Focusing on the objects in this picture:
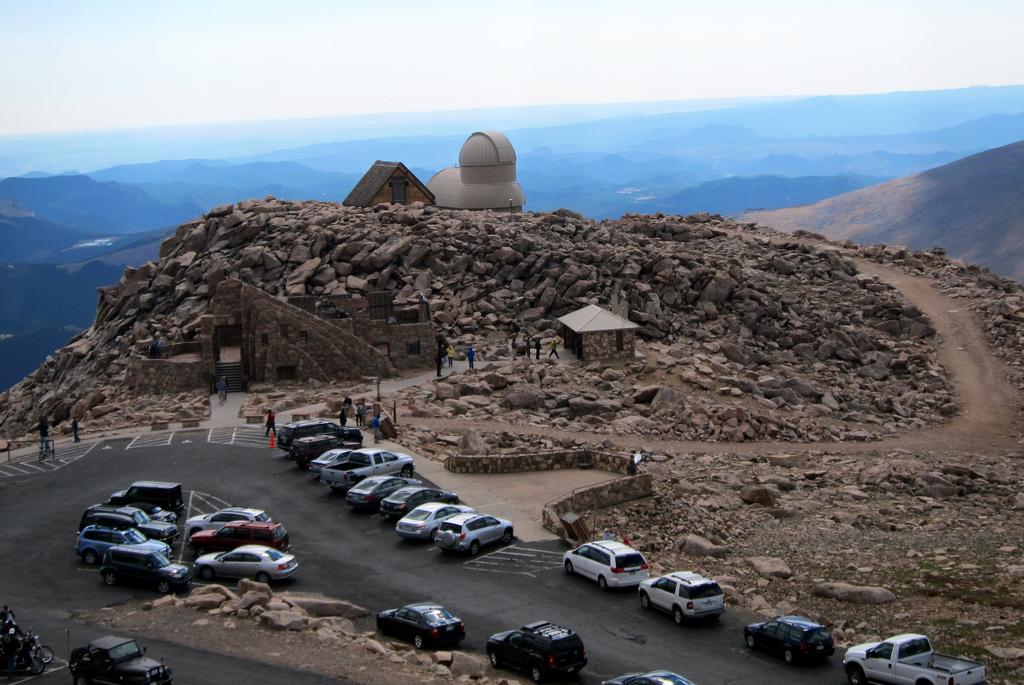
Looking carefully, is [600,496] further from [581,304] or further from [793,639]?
[581,304]

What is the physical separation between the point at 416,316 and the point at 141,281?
1936 centimetres

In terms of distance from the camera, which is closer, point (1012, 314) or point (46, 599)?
point (46, 599)

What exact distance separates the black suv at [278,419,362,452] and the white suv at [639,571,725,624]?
17494mm

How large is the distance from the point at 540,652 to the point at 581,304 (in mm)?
39561

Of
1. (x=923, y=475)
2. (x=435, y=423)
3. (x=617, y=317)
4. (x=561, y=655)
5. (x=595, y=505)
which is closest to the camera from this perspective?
(x=561, y=655)

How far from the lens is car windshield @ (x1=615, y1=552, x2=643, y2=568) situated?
103 feet

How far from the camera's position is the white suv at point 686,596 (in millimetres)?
28797

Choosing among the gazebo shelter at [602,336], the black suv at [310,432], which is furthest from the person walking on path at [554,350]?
the black suv at [310,432]

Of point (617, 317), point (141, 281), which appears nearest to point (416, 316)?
point (617, 317)

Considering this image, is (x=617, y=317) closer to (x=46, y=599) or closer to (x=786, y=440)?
(x=786, y=440)

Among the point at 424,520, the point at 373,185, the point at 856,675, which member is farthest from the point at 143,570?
the point at 373,185

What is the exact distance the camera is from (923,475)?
45.1 metres

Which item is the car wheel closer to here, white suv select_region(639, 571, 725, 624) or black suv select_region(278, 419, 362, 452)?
white suv select_region(639, 571, 725, 624)

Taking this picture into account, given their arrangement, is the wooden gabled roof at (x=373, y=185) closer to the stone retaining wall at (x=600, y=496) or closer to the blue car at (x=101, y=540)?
the stone retaining wall at (x=600, y=496)
